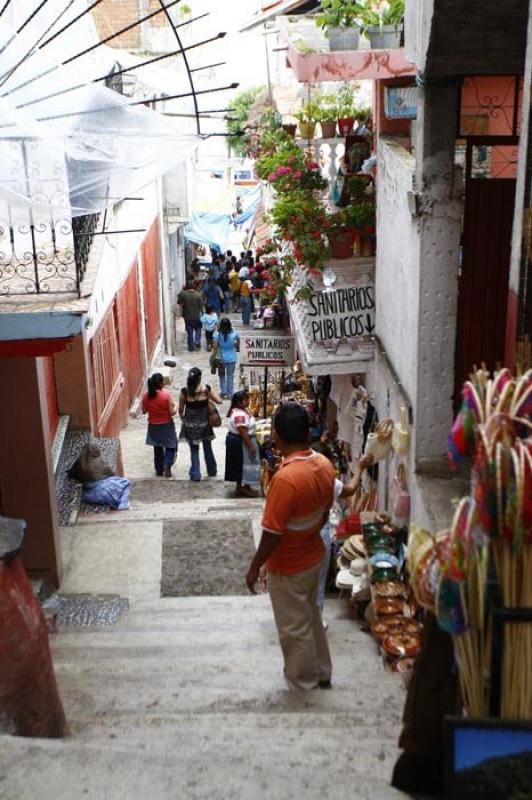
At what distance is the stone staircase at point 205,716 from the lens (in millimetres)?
3869

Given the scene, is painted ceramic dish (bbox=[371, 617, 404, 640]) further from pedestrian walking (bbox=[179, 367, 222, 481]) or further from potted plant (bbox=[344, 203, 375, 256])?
pedestrian walking (bbox=[179, 367, 222, 481])

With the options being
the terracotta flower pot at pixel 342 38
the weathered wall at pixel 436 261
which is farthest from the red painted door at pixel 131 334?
the weathered wall at pixel 436 261

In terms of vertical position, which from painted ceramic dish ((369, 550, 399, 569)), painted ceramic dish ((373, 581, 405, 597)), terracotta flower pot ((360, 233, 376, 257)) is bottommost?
painted ceramic dish ((373, 581, 405, 597))

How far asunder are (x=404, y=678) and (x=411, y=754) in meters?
2.59

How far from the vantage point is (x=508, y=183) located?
6.77 m

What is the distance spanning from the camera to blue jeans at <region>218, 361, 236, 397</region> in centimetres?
1930

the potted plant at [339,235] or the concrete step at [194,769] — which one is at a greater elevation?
the potted plant at [339,235]

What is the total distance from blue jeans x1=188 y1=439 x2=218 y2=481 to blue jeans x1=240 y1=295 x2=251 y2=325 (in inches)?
492

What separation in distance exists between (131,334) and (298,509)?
13.8 metres

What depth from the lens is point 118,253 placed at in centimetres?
1667

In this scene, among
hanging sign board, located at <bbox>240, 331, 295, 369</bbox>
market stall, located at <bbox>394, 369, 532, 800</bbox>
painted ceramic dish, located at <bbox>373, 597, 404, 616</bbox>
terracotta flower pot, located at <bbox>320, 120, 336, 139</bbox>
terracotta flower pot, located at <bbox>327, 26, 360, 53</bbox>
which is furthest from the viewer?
hanging sign board, located at <bbox>240, 331, 295, 369</bbox>

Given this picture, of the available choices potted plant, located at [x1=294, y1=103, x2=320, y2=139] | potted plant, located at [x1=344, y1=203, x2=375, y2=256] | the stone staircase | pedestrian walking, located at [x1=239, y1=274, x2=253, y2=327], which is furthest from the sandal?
pedestrian walking, located at [x1=239, y1=274, x2=253, y2=327]

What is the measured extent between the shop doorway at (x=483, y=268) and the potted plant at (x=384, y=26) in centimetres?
212

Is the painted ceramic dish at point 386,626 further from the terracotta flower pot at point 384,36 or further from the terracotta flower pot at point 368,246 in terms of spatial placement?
the terracotta flower pot at point 384,36
